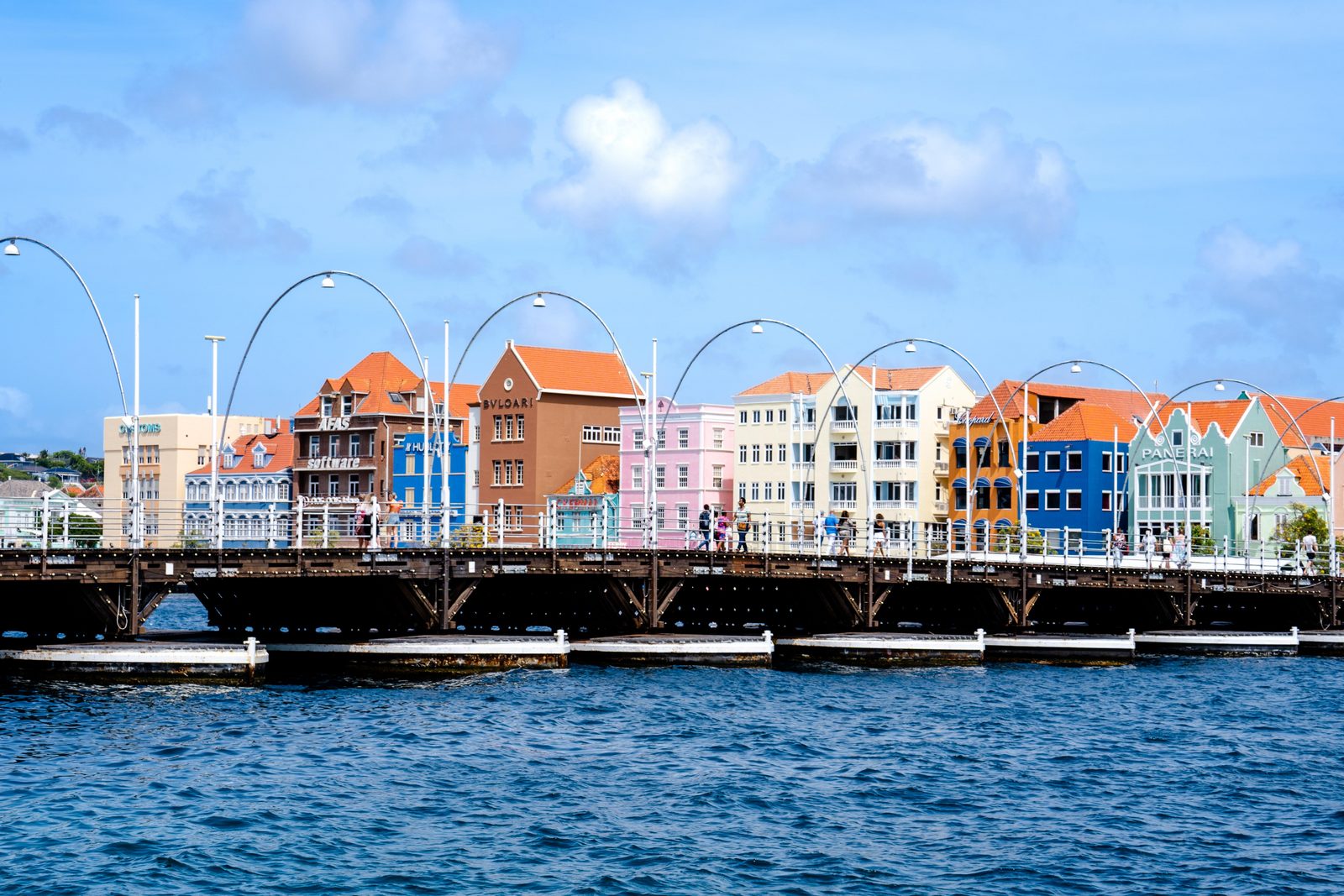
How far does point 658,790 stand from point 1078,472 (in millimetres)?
89619

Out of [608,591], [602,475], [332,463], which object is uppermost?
[332,463]

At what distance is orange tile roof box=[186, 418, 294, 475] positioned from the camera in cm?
17012

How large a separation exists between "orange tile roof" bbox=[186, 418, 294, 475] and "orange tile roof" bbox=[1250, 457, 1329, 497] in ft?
291

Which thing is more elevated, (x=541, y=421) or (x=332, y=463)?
(x=541, y=421)

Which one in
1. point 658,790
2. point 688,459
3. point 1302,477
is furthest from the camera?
point 688,459

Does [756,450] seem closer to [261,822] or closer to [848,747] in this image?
[848,747]

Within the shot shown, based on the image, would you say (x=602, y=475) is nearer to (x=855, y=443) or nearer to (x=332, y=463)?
(x=855, y=443)

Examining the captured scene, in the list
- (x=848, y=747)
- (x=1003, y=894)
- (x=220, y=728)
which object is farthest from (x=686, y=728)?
(x=1003, y=894)

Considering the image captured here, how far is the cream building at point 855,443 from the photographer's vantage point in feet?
419

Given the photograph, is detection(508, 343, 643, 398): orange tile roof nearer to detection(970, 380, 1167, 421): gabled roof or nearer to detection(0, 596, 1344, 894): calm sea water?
detection(970, 380, 1167, 421): gabled roof

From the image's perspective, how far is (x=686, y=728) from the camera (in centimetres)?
4484

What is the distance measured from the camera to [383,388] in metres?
156

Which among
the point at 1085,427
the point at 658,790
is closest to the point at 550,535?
the point at 658,790

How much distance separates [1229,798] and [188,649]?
1132 inches
